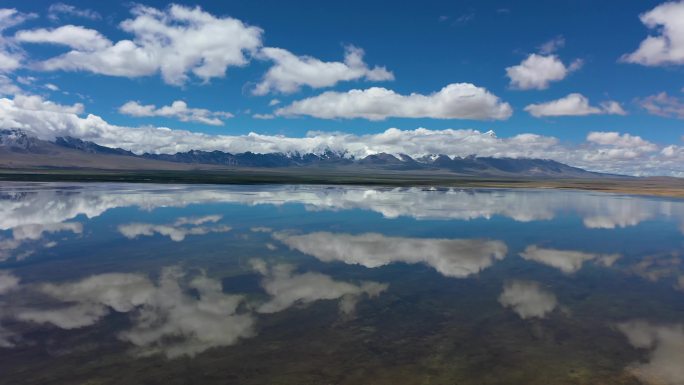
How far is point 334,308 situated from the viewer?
15.2 meters

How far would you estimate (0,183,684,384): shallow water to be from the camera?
10.9 meters

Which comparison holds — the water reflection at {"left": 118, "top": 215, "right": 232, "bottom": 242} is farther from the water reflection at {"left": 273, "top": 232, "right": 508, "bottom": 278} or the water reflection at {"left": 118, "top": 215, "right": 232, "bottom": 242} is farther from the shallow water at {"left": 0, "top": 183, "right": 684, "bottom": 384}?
the water reflection at {"left": 273, "top": 232, "right": 508, "bottom": 278}

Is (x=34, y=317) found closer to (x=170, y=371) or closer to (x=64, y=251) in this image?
(x=170, y=371)

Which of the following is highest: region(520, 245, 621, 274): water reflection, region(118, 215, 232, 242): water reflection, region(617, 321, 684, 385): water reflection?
region(520, 245, 621, 274): water reflection

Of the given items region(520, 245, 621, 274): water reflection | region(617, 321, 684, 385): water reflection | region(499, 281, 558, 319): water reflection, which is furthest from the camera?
region(520, 245, 621, 274): water reflection

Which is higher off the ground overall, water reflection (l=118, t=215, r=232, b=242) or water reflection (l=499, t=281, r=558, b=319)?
water reflection (l=499, t=281, r=558, b=319)

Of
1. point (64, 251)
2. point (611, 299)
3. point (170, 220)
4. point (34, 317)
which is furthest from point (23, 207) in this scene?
point (611, 299)

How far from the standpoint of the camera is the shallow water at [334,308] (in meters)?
10.9

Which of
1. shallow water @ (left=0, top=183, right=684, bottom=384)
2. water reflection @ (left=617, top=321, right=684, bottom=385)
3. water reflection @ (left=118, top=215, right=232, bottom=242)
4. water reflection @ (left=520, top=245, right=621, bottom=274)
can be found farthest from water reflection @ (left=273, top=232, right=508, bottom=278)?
water reflection @ (left=617, top=321, right=684, bottom=385)

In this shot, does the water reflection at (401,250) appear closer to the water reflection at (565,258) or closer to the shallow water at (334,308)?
the shallow water at (334,308)

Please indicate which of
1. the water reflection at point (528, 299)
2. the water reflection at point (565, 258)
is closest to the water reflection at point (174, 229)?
the water reflection at point (528, 299)

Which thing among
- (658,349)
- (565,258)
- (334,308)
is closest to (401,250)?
(565,258)

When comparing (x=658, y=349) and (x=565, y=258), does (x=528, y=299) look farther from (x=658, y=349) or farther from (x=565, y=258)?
(x=565, y=258)

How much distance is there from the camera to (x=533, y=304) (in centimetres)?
1612
